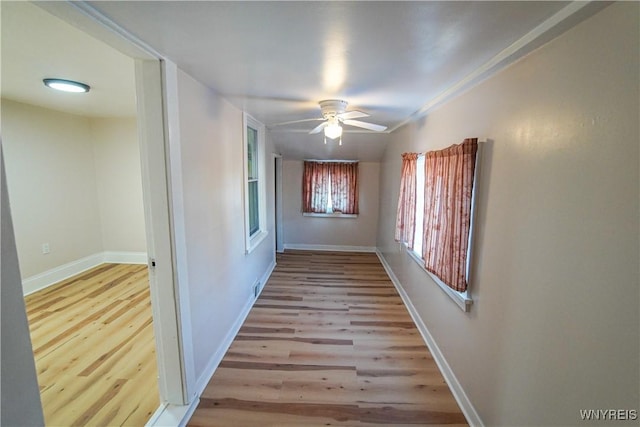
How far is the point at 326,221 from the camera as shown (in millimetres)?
5770

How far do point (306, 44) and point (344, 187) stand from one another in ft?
14.3

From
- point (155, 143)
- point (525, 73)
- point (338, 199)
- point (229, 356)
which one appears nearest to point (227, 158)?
point (155, 143)

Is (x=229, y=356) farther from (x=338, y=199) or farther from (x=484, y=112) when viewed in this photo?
(x=338, y=199)

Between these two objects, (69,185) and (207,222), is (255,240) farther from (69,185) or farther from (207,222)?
(69,185)

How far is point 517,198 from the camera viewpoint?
1368 mm

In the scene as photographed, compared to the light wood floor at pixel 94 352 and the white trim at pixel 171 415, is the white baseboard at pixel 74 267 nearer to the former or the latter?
the light wood floor at pixel 94 352

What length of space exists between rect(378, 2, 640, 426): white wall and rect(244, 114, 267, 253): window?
8.21ft

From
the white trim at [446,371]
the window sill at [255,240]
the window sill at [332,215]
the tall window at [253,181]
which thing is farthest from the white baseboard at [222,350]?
the window sill at [332,215]

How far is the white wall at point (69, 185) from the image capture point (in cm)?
324

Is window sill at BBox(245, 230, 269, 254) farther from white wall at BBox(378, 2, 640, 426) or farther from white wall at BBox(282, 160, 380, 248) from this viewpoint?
white wall at BBox(378, 2, 640, 426)

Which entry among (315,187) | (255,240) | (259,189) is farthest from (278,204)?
(255,240)

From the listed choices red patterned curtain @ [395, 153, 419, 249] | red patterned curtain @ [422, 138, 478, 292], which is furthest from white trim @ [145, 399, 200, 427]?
red patterned curtain @ [395, 153, 419, 249]

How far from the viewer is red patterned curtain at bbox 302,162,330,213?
554 centimetres

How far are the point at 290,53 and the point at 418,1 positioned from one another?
2.15 ft
